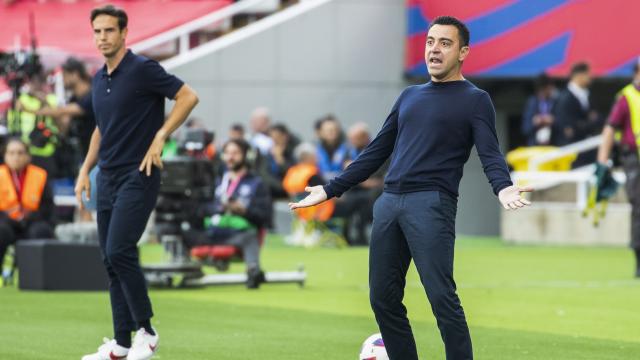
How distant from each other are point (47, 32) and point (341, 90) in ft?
19.3

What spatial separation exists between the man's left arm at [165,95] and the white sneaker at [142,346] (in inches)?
40.5

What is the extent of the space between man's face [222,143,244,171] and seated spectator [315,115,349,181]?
320 inches

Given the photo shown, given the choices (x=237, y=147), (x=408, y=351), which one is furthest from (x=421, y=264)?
(x=237, y=147)

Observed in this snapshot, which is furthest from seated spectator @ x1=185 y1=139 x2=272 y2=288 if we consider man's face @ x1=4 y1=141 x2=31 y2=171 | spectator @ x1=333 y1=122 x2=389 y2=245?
spectator @ x1=333 y1=122 x2=389 y2=245

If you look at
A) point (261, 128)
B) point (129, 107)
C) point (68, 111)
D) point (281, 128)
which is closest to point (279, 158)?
point (281, 128)

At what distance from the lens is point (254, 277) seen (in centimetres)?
1650

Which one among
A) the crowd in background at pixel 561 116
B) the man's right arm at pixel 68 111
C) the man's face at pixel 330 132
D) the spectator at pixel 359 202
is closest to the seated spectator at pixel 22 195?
the man's right arm at pixel 68 111

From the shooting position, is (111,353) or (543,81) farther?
(543,81)

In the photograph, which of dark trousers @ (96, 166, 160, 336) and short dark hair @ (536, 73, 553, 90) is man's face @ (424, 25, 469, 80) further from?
short dark hair @ (536, 73, 553, 90)

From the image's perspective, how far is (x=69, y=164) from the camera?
20.2m

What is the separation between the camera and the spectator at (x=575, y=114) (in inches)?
956

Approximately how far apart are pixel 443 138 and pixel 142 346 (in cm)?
282

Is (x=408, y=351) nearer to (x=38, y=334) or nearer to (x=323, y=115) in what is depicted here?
(x=38, y=334)

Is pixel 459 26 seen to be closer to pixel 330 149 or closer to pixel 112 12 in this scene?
Answer: pixel 112 12
